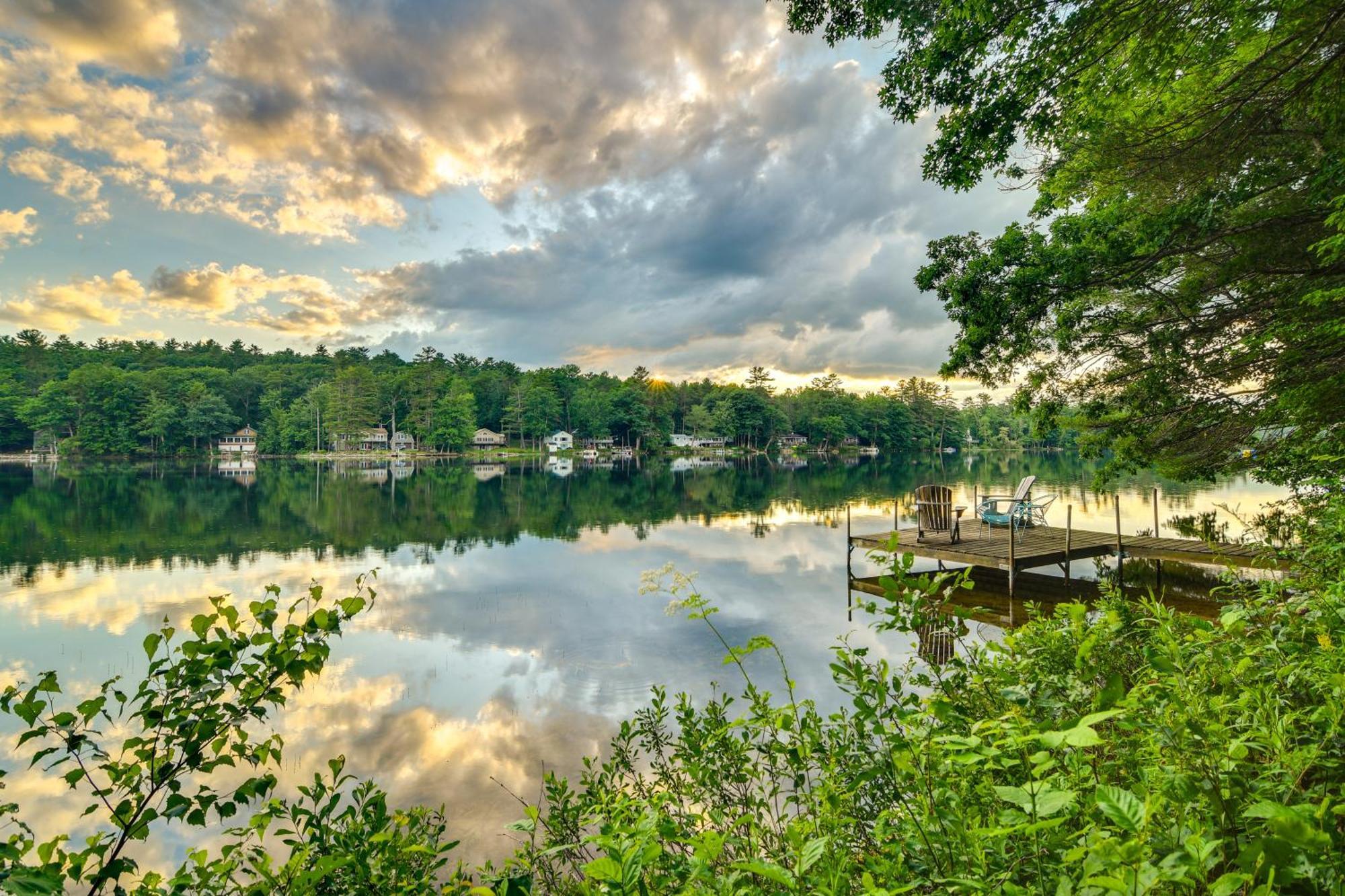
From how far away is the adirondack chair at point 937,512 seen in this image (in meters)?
15.0

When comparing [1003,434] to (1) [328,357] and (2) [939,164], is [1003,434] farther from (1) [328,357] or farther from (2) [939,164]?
(1) [328,357]

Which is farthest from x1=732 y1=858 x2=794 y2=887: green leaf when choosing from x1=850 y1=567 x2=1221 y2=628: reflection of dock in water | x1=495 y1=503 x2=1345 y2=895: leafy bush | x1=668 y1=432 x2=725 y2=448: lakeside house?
x1=668 y1=432 x2=725 y2=448: lakeside house

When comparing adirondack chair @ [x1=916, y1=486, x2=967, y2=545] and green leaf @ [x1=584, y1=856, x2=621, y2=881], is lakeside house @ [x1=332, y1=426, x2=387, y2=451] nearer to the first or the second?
adirondack chair @ [x1=916, y1=486, x2=967, y2=545]

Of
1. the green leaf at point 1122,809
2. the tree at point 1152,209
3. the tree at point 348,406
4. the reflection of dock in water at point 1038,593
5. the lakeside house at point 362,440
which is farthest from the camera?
the lakeside house at point 362,440

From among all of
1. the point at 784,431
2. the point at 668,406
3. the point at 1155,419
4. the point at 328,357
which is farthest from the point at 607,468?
the point at 328,357

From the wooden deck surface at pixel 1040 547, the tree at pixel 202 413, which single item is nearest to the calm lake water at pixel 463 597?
the wooden deck surface at pixel 1040 547

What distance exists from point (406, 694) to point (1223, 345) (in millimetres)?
14512

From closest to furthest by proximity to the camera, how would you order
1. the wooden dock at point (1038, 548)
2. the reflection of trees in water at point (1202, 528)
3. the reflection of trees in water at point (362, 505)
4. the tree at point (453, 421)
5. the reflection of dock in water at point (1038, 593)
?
the reflection of trees in water at point (1202, 528) < the reflection of dock in water at point (1038, 593) < the wooden dock at point (1038, 548) < the reflection of trees in water at point (362, 505) < the tree at point (453, 421)

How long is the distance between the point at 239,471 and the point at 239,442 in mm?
36699

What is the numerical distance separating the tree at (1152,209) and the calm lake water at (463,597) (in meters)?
5.21

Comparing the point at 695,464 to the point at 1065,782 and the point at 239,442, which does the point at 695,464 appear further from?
the point at 1065,782

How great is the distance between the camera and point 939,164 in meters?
6.67

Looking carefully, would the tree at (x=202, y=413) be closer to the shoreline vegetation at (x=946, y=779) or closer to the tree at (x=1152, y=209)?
the tree at (x=1152, y=209)

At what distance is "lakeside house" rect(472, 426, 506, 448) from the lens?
4072 inches
